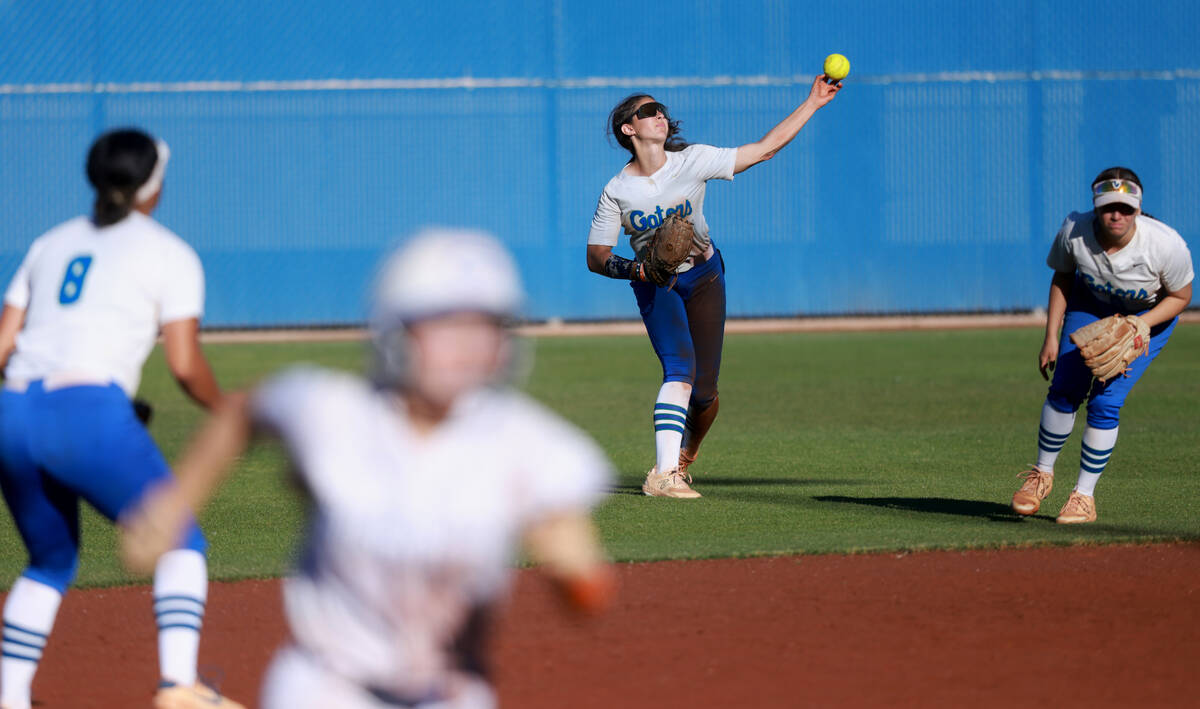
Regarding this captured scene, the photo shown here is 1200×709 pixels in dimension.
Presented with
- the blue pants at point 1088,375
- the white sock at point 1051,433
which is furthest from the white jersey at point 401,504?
the white sock at point 1051,433

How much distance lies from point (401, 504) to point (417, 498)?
0.10 feet

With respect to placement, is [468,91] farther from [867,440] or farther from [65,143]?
[867,440]

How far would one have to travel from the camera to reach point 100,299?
170 inches

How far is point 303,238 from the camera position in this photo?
2644 centimetres

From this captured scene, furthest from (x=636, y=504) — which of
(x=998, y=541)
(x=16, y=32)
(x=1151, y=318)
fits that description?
(x=16, y=32)

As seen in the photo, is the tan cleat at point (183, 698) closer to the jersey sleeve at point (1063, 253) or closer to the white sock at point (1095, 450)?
the jersey sleeve at point (1063, 253)

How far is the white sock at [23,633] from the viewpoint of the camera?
448 centimetres

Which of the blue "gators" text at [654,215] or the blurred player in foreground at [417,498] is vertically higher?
the blue "gators" text at [654,215]

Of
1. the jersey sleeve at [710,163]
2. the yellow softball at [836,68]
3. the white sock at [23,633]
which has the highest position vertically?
the yellow softball at [836,68]

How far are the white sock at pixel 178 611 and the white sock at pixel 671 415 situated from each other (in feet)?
16.1

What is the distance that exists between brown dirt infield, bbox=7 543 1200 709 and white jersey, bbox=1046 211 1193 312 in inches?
52.4

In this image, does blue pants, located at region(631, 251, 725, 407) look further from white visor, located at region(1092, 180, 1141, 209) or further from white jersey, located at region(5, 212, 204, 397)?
white jersey, located at region(5, 212, 204, 397)

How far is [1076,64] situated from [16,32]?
18370mm

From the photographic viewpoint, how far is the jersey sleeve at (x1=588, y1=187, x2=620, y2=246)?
9.16 metres
